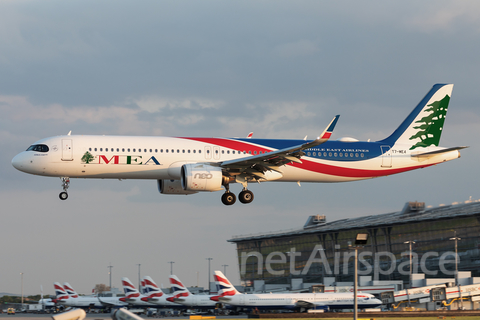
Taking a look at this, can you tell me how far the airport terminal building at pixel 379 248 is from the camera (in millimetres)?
108625

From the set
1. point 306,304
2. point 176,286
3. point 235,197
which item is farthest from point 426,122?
point 176,286

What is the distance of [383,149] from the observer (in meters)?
49.1

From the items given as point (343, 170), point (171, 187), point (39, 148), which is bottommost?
point (171, 187)

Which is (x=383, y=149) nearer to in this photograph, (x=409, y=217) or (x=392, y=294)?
(x=392, y=294)

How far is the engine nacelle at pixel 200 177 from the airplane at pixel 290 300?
3558 cm

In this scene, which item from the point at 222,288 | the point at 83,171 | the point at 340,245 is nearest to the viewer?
the point at 83,171

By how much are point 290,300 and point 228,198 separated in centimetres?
3370

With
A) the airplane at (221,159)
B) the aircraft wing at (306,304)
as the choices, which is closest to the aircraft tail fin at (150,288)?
the aircraft wing at (306,304)

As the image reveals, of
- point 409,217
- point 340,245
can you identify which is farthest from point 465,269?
point 340,245

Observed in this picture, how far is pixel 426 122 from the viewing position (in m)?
53.1

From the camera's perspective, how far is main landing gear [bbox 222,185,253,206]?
45562 mm

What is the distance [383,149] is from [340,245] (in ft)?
296

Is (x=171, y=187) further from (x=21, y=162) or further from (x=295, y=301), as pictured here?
(x=295, y=301)

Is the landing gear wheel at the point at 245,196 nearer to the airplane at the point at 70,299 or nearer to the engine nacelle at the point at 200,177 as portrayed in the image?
the engine nacelle at the point at 200,177
